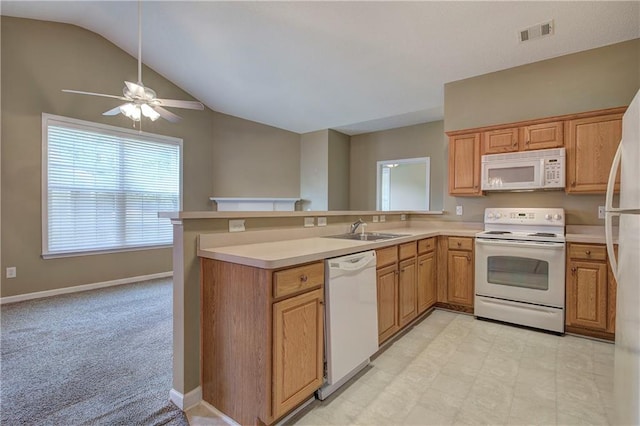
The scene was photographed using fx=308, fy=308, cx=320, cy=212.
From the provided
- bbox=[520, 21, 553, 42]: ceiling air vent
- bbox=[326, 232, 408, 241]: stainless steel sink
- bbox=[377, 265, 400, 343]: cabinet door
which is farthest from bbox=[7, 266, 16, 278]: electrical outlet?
bbox=[520, 21, 553, 42]: ceiling air vent

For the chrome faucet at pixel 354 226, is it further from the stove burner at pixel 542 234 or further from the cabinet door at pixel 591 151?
the cabinet door at pixel 591 151

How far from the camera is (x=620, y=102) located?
3.10 metres

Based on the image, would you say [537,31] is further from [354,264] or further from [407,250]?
[354,264]

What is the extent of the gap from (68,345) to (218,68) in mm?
3879

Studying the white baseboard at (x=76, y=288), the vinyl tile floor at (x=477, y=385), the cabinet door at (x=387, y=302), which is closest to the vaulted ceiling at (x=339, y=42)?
the cabinet door at (x=387, y=302)

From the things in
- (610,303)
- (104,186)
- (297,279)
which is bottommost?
(610,303)

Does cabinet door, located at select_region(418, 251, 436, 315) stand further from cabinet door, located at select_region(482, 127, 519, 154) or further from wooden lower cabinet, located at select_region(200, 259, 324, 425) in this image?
wooden lower cabinet, located at select_region(200, 259, 324, 425)

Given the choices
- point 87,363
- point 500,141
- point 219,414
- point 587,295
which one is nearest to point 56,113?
point 87,363

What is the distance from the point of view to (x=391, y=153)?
6.41 metres

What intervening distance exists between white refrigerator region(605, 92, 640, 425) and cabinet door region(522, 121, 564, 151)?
1844 millimetres

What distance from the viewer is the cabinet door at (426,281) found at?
3080 millimetres

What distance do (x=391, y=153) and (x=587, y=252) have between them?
162 inches

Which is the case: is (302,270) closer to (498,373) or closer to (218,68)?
(498,373)

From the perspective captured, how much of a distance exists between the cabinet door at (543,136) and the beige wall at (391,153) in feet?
7.32
